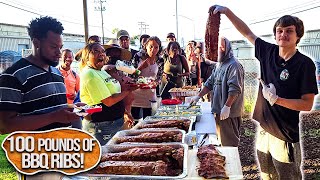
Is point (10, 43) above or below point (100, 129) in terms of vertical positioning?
above

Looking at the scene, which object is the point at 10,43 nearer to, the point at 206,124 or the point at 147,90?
the point at 147,90

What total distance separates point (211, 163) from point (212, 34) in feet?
2.56

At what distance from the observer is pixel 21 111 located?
4.25 ft

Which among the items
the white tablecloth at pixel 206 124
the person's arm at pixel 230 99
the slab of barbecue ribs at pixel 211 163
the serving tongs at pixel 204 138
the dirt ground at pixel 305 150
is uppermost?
the person's arm at pixel 230 99

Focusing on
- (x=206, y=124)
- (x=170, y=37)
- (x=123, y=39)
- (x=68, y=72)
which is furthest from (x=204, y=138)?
(x=170, y=37)

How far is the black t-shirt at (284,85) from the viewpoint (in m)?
1.52

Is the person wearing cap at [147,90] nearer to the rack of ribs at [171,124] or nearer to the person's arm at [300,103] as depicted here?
the rack of ribs at [171,124]

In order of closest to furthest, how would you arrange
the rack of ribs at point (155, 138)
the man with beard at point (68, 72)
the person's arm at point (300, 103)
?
the person's arm at point (300, 103) < the rack of ribs at point (155, 138) < the man with beard at point (68, 72)

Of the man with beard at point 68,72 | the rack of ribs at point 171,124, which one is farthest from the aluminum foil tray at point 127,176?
the man with beard at point 68,72

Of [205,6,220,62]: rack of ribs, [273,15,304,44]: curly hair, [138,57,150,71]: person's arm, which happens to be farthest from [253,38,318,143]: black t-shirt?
[138,57,150,71]: person's arm

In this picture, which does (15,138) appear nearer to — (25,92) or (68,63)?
(25,92)

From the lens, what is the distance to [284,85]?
1.57 meters

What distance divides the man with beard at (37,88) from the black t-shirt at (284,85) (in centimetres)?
96

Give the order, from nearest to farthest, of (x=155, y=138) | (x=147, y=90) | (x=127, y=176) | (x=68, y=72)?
(x=127, y=176) < (x=155, y=138) < (x=68, y=72) < (x=147, y=90)
